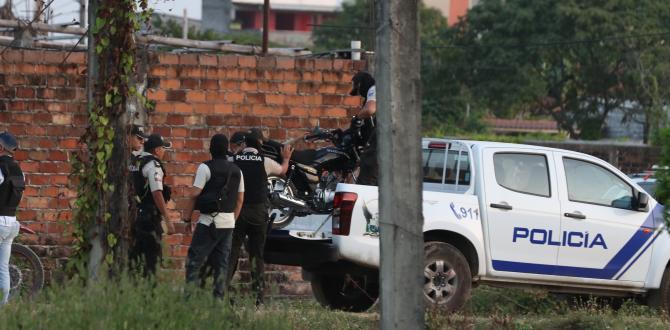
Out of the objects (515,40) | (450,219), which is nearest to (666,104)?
(515,40)

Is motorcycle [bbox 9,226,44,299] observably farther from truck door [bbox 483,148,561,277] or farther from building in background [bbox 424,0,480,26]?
building in background [bbox 424,0,480,26]

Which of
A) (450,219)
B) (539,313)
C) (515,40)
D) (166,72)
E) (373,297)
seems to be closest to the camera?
(450,219)

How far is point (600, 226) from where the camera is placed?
1254cm

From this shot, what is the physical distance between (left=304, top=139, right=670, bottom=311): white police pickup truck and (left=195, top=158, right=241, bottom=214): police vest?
957mm

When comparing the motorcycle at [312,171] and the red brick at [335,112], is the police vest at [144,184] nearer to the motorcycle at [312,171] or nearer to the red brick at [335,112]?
the motorcycle at [312,171]

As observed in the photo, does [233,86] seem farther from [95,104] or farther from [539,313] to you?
[95,104]

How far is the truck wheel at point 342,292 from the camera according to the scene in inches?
498

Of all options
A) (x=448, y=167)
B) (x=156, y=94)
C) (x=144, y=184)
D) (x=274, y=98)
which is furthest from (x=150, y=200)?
(x=274, y=98)

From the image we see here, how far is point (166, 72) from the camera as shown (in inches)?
569

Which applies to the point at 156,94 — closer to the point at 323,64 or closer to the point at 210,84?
the point at 210,84

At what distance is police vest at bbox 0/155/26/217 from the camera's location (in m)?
11.5

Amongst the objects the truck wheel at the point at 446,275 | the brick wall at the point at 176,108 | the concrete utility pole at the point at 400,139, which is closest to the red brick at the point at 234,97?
the brick wall at the point at 176,108

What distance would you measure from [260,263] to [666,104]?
35.1 meters

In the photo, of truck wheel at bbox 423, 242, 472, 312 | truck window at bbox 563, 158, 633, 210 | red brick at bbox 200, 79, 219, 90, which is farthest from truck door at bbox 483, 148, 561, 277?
red brick at bbox 200, 79, 219, 90
